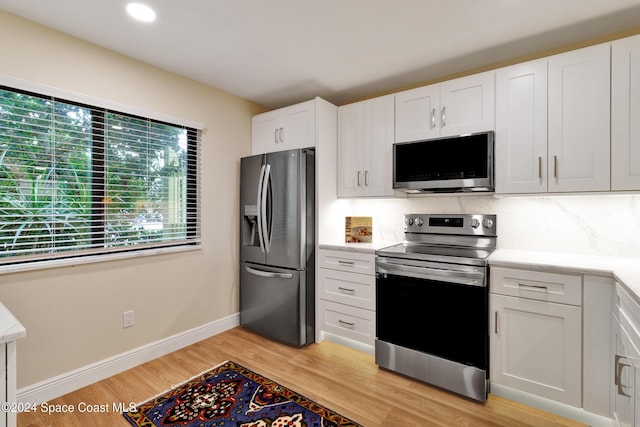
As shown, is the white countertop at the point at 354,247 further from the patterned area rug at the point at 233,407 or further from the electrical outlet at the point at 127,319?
the electrical outlet at the point at 127,319

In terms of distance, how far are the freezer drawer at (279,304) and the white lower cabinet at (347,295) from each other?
0.41ft

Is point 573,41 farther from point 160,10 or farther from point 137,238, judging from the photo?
point 137,238

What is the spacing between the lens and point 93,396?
2.03 m

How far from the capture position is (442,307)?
213 cm

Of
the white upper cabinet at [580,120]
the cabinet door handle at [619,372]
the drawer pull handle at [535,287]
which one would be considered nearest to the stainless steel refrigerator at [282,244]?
the drawer pull handle at [535,287]

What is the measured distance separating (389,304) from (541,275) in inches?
39.9

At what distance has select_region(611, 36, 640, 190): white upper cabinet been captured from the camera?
1.78m

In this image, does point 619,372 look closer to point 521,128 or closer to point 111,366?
point 521,128

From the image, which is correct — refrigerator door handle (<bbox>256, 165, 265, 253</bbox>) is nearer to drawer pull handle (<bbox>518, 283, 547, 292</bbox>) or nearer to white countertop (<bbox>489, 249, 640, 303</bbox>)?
white countertop (<bbox>489, 249, 640, 303</bbox>)

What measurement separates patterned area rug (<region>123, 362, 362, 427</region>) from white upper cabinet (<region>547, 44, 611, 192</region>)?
205 cm

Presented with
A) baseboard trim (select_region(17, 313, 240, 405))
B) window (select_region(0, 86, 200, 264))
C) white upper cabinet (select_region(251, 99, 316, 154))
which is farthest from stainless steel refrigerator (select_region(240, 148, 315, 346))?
window (select_region(0, 86, 200, 264))

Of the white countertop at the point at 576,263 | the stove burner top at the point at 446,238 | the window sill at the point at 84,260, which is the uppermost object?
the stove burner top at the point at 446,238

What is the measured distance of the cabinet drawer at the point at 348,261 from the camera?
254cm

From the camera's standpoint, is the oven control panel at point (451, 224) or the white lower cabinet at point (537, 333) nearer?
the white lower cabinet at point (537, 333)
